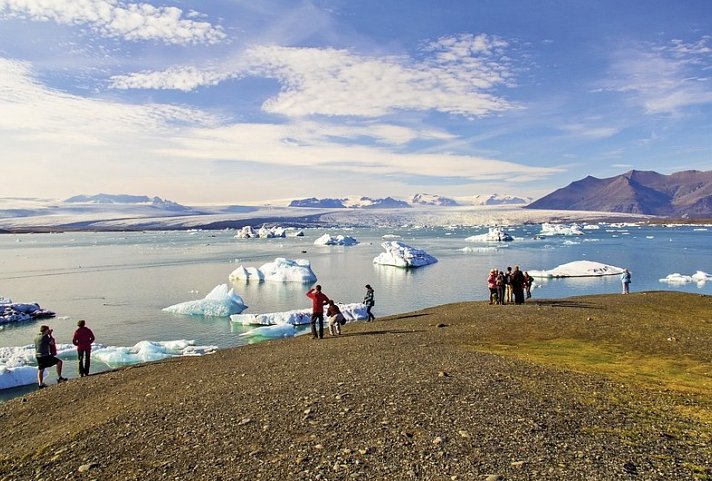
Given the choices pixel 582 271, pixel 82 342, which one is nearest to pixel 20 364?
pixel 82 342

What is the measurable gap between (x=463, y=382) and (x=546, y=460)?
4202 millimetres

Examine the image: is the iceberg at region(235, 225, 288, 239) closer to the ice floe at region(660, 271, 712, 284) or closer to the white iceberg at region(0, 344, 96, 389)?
the ice floe at region(660, 271, 712, 284)

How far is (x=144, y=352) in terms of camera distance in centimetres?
2236

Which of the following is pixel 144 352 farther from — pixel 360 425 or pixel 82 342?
pixel 360 425

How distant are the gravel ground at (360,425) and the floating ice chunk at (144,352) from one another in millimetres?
6527

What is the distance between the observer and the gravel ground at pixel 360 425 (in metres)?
7.70

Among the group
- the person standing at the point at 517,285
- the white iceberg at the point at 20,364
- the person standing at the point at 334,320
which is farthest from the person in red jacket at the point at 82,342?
the person standing at the point at 517,285

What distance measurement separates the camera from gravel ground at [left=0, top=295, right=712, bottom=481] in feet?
25.3

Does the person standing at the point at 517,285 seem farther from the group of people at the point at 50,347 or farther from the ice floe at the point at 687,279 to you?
the ice floe at the point at 687,279

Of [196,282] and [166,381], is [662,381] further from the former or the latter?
[196,282]

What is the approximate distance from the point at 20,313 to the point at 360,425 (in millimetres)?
32965

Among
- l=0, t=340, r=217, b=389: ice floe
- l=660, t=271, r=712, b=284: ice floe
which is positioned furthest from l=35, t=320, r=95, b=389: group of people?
l=660, t=271, r=712, b=284: ice floe

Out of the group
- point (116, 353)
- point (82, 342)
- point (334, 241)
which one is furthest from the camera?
point (334, 241)

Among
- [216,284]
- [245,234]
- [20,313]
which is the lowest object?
[216,284]
